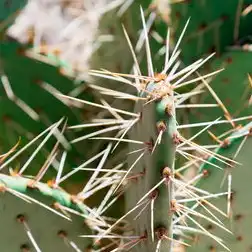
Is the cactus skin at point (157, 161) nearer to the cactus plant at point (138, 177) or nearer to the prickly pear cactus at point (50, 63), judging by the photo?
the cactus plant at point (138, 177)

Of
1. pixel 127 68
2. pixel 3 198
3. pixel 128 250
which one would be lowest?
pixel 128 250

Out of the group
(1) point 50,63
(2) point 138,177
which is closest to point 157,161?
(2) point 138,177

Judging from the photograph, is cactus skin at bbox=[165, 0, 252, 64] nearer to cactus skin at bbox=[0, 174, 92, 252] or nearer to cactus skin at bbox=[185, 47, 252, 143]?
cactus skin at bbox=[185, 47, 252, 143]

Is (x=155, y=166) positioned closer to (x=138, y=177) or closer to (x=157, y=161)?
(x=157, y=161)

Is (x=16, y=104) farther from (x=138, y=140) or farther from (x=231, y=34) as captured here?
(x=231, y=34)

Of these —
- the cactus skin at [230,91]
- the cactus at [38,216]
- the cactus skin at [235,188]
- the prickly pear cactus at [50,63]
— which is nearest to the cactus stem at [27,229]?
the cactus at [38,216]

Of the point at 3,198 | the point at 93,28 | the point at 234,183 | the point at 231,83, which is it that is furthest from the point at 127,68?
the point at 3,198

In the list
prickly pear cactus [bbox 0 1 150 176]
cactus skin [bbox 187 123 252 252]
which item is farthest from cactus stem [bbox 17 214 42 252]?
cactus skin [bbox 187 123 252 252]
